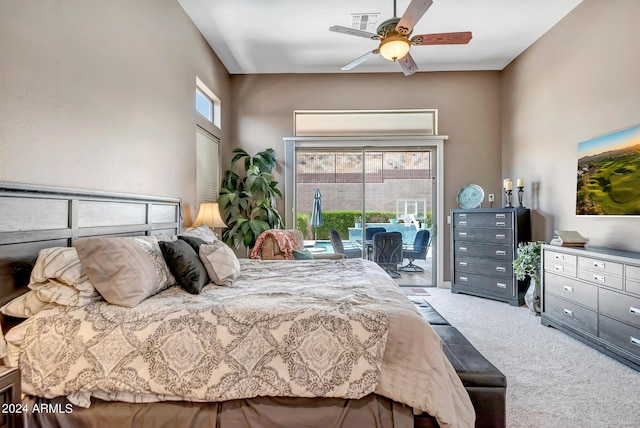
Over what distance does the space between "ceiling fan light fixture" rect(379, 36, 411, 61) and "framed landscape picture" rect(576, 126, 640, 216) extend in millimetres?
2130

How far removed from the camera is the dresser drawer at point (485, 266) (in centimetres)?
412

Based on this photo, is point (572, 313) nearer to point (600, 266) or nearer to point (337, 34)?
point (600, 266)

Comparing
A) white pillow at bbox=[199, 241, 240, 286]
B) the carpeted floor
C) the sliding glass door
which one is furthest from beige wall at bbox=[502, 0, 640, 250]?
white pillow at bbox=[199, 241, 240, 286]

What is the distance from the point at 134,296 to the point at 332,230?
345 centimetres

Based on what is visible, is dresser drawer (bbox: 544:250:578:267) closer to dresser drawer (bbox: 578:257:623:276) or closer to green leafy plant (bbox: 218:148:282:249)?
dresser drawer (bbox: 578:257:623:276)

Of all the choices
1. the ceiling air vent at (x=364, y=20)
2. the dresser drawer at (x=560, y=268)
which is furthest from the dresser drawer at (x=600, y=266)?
the ceiling air vent at (x=364, y=20)

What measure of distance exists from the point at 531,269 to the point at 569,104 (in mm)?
1921

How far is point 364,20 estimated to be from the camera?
3523 millimetres

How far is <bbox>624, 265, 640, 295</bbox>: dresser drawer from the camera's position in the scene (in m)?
2.34

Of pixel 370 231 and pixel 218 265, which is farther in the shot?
pixel 370 231

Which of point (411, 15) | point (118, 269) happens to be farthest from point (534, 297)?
point (118, 269)

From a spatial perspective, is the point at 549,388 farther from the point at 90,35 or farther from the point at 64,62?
the point at 90,35

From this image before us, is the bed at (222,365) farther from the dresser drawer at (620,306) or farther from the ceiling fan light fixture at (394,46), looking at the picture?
the ceiling fan light fixture at (394,46)

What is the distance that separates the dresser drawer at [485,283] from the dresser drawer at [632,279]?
66.9 inches
